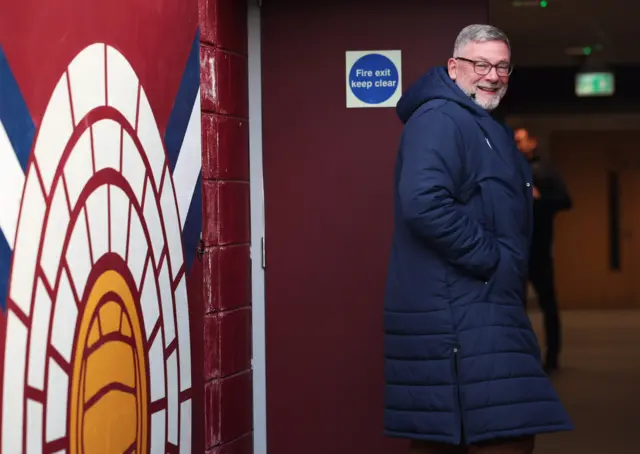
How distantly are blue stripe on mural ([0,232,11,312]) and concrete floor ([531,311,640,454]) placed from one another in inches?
162

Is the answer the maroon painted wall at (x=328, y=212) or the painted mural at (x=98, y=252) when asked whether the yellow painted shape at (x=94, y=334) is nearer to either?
the painted mural at (x=98, y=252)

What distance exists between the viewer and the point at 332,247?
15.3ft

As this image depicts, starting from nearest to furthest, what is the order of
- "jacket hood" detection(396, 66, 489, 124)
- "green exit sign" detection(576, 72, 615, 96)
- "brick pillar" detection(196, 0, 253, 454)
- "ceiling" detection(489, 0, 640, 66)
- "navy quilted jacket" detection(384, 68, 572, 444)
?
1. "navy quilted jacket" detection(384, 68, 572, 444)
2. "jacket hood" detection(396, 66, 489, 124)
3. "brick pillar" detection(196, 0, 253, 454)
4. "ceiling" detection(489, 0, 640, 66)
5. "green exit sign" detection(576, 72, 615, 96)

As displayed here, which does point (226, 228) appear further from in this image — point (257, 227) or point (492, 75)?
point (492, 75)

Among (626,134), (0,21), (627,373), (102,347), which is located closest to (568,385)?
(627,373)

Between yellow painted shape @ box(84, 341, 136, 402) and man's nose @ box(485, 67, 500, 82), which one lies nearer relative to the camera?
yellow painted shape @ box(84, 341, 136, 402)

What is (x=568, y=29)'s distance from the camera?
12.2 meters

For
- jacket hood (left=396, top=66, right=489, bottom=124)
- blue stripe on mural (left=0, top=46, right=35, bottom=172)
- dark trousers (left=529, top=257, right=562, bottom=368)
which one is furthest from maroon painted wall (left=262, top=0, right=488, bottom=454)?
dark trousers (left=529, top=257, right=562, bottom=368)

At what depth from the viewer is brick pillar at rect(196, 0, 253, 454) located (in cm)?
406

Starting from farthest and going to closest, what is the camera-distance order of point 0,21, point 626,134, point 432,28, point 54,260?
point 626,134 < point 432,28 < point 54,260 < point 0,21

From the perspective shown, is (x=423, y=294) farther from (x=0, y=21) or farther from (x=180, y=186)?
(x=0, y=21)

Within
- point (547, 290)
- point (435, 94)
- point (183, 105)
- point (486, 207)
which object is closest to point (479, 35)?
point (435, 94)

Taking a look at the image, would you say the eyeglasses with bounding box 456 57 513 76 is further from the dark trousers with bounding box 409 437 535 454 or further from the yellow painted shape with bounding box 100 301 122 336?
the yellow painted shape with bounding box 100 301 122 336

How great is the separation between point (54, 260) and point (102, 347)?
38 centimetres
